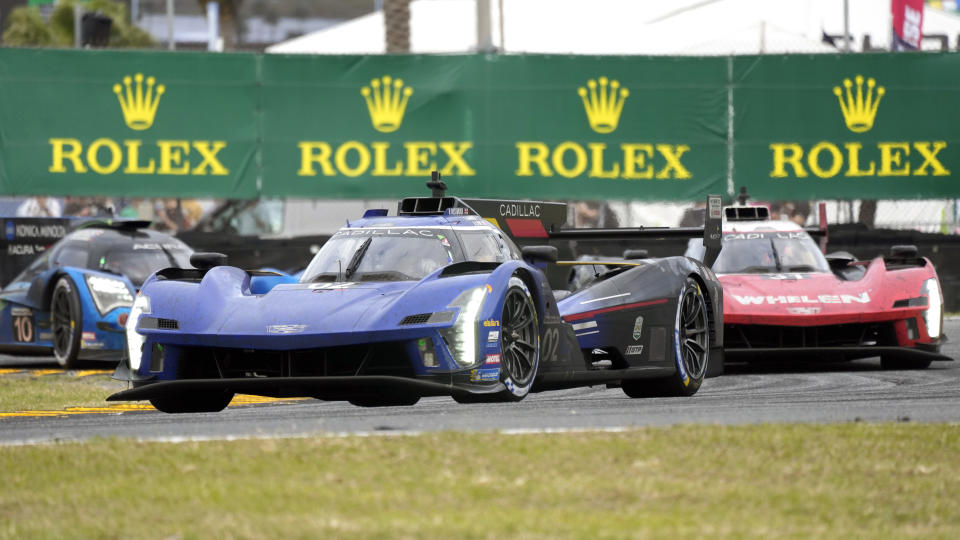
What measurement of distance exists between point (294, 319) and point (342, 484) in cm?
282

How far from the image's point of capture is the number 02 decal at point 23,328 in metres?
16.7

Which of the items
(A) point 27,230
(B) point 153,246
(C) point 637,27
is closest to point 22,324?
(B) point 153,246

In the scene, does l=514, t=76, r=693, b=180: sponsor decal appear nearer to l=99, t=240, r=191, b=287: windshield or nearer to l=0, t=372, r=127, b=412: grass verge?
l=99, t=240, r=191, b=287: windshield

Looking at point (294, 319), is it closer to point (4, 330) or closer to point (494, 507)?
point (494, 507)

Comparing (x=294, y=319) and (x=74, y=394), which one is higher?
(x=294, y=319)

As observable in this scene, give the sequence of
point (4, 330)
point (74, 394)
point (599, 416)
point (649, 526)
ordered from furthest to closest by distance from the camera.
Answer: point (4, 330), point (74, 394), point (599, 416), point (649, 526)

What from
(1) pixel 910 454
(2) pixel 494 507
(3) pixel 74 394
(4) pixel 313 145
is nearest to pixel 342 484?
(2) pixel 494 507

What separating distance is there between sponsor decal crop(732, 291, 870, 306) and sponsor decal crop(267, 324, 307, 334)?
550 cm

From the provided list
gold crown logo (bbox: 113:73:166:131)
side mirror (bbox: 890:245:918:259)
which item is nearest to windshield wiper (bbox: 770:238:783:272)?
side mirror (bbox: 890:245:918:259)

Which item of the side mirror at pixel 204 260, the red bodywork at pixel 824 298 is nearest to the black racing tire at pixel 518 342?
the side mirror at pixel 204 260

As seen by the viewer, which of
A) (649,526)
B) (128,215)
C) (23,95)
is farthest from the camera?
(128,215)

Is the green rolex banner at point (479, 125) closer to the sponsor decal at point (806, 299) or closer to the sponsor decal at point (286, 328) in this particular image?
the sponsor decal at point (806, 299)

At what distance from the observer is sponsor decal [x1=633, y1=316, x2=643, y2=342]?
10914 millimetres

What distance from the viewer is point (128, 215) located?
22.7m
